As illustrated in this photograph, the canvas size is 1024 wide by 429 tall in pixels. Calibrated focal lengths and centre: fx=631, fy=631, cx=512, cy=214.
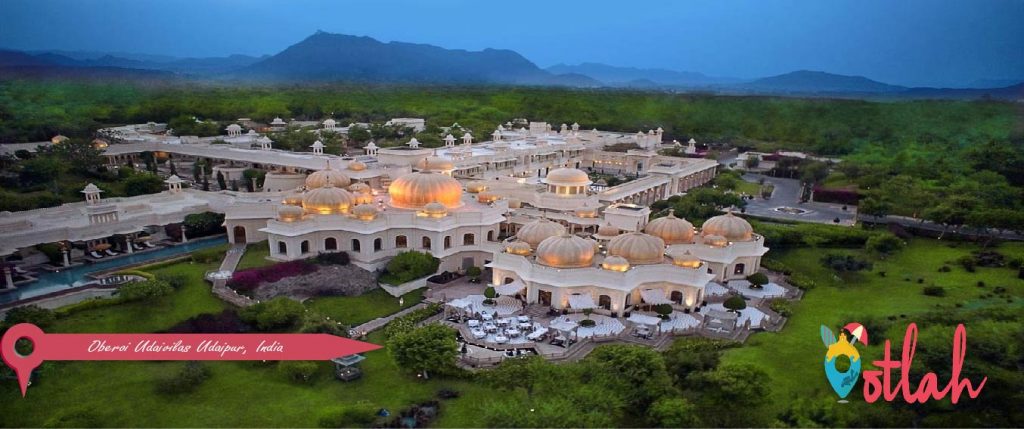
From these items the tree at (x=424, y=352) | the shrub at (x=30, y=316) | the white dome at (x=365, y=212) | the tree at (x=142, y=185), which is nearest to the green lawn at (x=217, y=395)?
the shrub at (x=30, y=316)

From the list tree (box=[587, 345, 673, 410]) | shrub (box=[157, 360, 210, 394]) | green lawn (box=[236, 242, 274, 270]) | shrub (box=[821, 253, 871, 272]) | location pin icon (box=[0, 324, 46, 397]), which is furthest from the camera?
shrub (box=[821, 253, 871, 272])

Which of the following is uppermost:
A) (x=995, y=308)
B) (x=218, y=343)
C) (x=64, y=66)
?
(x=64, y=66)

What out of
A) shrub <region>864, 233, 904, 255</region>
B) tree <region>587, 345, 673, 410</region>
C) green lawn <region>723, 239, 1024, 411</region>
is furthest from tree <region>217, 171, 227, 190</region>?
shrub <region>864, 233, 904, 255</region>

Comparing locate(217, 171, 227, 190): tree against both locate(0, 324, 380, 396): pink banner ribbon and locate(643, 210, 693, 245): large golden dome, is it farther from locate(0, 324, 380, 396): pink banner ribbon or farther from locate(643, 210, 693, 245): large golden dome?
locate(643, 210, 693, 245): large golden dome

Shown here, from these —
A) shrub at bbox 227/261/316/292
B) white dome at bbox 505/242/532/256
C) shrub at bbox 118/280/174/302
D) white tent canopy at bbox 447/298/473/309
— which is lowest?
white tent canopy at bbox 447/298/473/309

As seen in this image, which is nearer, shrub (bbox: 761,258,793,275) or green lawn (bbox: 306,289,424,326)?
green lawn (bbox: 306,289,424,326)

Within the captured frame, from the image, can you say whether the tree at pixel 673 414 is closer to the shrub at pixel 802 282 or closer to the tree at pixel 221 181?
the shrub at pixel 802 282

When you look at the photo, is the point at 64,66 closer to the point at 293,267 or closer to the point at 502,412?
the point at 293,267

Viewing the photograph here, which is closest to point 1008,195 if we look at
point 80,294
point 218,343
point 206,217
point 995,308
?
point 995,308
